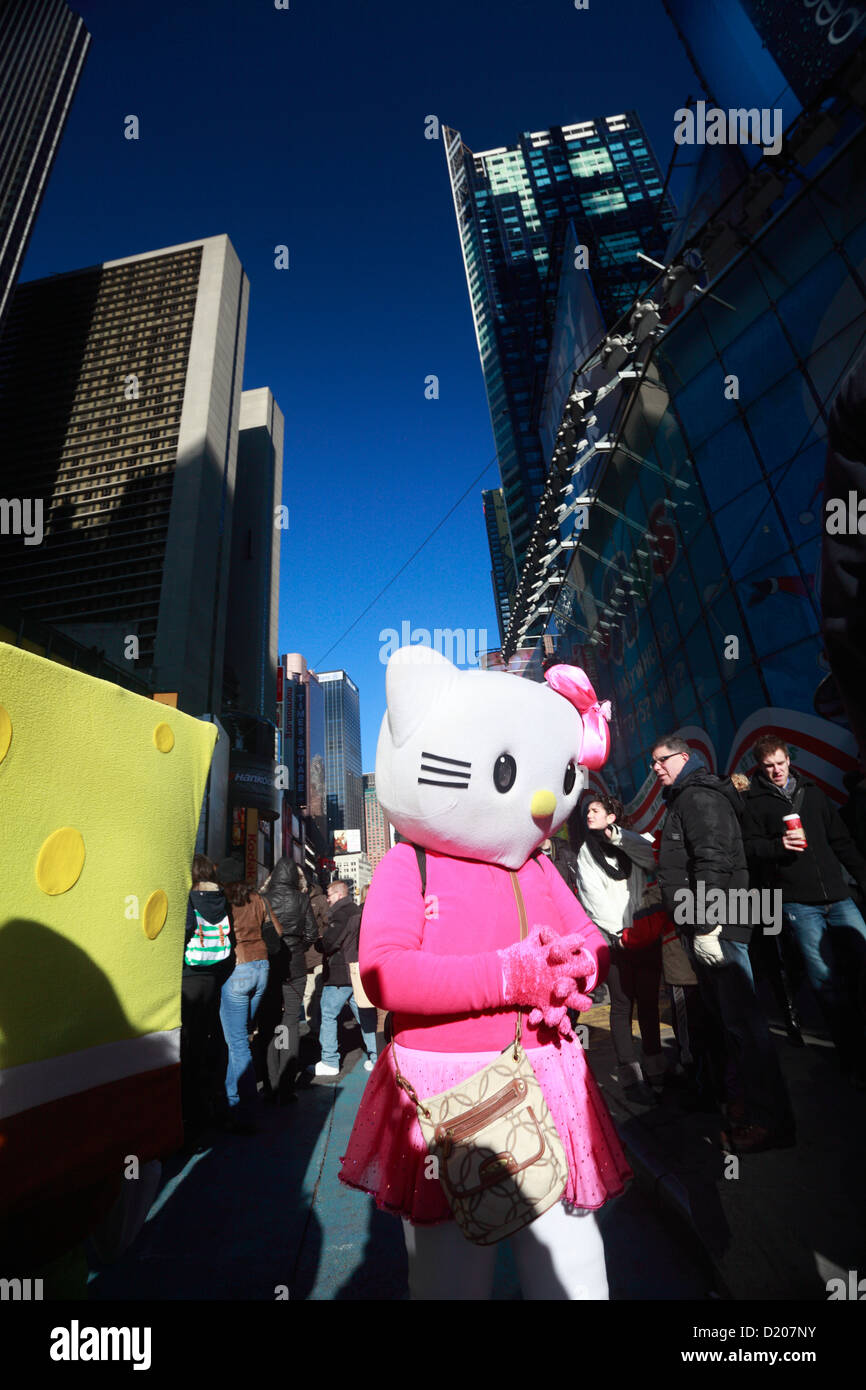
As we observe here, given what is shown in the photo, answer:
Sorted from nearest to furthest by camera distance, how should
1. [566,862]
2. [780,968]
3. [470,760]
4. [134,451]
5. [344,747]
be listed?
1. [470,760]
2. [780,968]
3. [566,862]
4. [134,451]
5. [344,747]

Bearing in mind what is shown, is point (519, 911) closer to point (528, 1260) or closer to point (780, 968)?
point (528, 1260)

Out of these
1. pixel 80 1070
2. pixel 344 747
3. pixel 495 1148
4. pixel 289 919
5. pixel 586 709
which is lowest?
pixel 495 1148

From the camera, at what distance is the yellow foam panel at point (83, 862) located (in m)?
1.16

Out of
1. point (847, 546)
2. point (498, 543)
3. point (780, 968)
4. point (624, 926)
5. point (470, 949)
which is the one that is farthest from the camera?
point (498, 543)

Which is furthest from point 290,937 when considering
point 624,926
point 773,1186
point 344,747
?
point 344,747

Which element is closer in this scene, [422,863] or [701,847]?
[422,863]

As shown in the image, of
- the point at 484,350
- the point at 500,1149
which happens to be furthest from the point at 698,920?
the point at 484,350

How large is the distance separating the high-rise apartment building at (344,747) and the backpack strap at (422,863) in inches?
4813

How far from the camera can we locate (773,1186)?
2451mm

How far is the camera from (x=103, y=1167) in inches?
49.1

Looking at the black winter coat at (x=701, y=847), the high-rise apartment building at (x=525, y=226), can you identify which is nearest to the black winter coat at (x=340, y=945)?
the black winter coat at (x=701, y=847)

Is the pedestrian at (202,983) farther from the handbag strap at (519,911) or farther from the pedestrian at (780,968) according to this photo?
the pedestrian at (780,968)

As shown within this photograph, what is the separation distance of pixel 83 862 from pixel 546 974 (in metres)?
1.15

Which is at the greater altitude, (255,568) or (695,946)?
(255,568)
